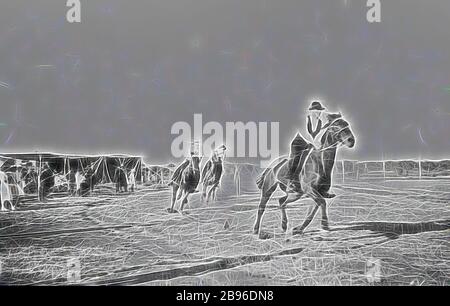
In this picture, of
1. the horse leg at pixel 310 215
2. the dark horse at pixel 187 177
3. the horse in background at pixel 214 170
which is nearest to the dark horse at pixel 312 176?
the horse leg at pixel 310 215

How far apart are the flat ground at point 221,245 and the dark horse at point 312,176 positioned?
55 millimetres

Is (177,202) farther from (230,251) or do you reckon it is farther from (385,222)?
(385,222)

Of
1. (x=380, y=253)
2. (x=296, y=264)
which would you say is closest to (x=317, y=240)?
(x=296, y=264)

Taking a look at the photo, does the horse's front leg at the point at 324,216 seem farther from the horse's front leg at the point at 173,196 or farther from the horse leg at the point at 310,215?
the horse's front leg at the point at 173,196

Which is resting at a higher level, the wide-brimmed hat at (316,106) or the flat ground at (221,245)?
the wide-brimmed hat at (316,106)

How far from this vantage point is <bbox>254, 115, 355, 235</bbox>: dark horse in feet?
7.06

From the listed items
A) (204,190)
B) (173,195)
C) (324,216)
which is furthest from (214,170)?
(324,216)

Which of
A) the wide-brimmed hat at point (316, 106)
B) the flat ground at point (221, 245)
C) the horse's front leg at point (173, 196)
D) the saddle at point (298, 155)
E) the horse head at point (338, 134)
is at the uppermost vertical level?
the wide-brimmed hat at point (316, 106)

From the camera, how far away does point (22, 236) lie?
7.20ft

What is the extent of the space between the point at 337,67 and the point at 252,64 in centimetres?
51

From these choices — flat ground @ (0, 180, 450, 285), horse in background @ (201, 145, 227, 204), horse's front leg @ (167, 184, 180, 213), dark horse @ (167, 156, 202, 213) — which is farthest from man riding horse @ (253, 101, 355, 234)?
horse's front leg @ (167, 184, 180, 213)

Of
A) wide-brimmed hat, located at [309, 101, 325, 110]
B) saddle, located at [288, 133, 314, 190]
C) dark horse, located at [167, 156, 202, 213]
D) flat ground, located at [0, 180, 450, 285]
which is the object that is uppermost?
wide-brimmed hat, located at [309, 101, 325, 110]

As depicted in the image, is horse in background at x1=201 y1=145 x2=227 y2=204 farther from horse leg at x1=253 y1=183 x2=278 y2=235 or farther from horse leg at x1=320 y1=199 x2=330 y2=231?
horse leg at x1=320 y1=199 x2=330 y2=231

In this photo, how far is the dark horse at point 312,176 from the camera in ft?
7.06
